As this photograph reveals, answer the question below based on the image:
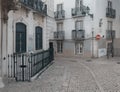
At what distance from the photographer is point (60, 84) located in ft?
33.1

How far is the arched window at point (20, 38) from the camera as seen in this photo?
43.0 feet

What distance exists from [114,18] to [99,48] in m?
5.67

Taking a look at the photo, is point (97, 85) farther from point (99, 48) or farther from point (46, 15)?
point (99, 48)

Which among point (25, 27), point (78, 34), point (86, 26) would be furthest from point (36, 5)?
point (78, 34)

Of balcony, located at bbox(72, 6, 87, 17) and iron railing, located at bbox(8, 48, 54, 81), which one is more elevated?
balcony, located at bbox(72, 6, 87, 17)

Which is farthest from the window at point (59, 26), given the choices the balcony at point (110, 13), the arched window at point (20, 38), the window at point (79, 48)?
the arched window at point (20, 38)

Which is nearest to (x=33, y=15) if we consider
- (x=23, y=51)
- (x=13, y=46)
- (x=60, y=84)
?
(x=23, y=51)

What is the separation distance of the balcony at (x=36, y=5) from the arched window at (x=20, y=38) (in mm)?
1298

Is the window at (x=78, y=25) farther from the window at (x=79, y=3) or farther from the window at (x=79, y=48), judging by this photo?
the window at (x=79, y=3)

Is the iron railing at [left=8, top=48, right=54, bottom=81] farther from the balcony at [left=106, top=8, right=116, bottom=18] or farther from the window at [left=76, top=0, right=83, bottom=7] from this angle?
the balcony at [left=106, top=8, right=116, bottom=18]

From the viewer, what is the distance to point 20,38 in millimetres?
13539

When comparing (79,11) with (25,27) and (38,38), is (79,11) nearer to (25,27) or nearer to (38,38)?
(38,38)

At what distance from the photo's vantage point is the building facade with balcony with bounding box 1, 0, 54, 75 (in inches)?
407

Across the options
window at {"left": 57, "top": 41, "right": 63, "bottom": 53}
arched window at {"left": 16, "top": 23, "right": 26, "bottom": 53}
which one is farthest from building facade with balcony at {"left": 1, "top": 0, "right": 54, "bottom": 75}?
window at {"left": 57, "top": 41, "right": 63, "bottom": 53}
